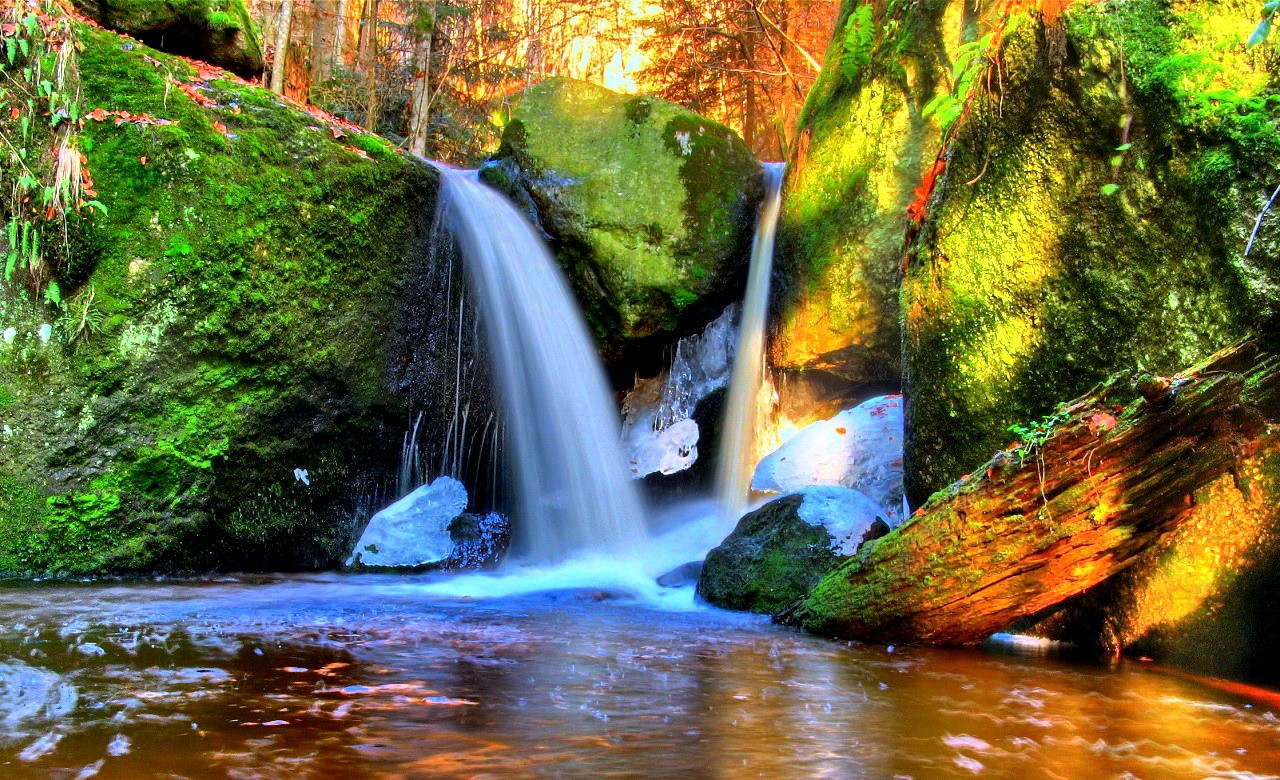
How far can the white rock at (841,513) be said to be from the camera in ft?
19.6

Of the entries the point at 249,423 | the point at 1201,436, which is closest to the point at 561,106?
the point at 249,423

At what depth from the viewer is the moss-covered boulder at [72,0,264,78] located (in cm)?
839

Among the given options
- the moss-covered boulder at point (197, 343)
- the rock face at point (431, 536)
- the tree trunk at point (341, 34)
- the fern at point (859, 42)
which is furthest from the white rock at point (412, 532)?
the tree trunk at point (341, 34)

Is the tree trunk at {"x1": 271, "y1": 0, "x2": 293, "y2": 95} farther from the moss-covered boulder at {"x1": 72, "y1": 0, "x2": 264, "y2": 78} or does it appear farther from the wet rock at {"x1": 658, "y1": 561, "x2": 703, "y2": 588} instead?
the wet rock at {"x1": 658, "y1": 561, "x2": 703, "y2": 588}

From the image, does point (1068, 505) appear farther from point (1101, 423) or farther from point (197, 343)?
point (197, 343)

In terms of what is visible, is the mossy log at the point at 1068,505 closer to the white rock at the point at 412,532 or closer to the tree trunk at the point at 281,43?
the white rock at the point at 412,532

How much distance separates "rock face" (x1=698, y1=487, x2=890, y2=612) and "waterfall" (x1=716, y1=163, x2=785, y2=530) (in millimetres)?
2691

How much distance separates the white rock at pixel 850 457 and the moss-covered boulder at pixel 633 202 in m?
2.13

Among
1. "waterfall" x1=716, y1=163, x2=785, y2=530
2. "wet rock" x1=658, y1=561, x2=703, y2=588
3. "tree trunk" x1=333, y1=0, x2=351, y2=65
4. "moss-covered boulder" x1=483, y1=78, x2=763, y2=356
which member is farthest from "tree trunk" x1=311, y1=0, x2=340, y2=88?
"wet rock" x1=658, y1=561, x2=703, y2=588

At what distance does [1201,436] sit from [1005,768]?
2096mm

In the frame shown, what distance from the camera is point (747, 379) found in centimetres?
931

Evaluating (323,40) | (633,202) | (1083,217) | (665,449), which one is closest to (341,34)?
(323,40)

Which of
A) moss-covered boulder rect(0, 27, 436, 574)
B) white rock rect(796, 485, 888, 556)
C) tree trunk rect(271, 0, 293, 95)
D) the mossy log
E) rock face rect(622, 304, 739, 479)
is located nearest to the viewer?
the mossy log

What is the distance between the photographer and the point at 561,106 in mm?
9664
